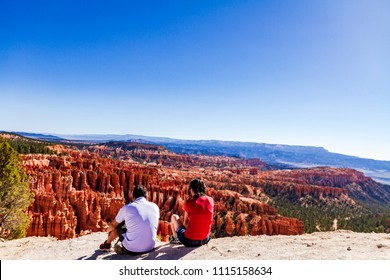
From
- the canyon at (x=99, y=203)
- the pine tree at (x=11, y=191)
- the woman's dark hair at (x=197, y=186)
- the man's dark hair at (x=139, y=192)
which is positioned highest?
the woman's dark hair at (x=197, y=186)

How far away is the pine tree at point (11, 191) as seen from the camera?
15383mm

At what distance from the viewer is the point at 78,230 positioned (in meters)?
37.4

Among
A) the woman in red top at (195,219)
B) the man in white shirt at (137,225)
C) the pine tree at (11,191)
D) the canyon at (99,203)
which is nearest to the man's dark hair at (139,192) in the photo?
the man in white shirt at (137,225)

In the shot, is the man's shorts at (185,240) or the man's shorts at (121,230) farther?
the man's shorts at (185,240)

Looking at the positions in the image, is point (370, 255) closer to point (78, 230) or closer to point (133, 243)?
point (133, 243)

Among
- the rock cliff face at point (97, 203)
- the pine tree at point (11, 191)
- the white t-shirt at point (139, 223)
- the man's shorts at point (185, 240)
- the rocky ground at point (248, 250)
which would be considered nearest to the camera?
the white t-shirt at point (139, 223)

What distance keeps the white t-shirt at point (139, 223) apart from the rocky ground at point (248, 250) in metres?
0.31

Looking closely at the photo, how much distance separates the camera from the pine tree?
1538 cm

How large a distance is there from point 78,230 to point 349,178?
507ft

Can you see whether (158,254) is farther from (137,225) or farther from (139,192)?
(139,192)

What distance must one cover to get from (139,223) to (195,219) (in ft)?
4.25

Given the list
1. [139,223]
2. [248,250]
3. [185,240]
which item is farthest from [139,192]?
[248,250]

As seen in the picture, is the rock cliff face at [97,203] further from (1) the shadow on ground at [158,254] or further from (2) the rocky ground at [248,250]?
(1) the shadow on ground at [158,254]

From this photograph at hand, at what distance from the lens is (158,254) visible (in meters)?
7.39
